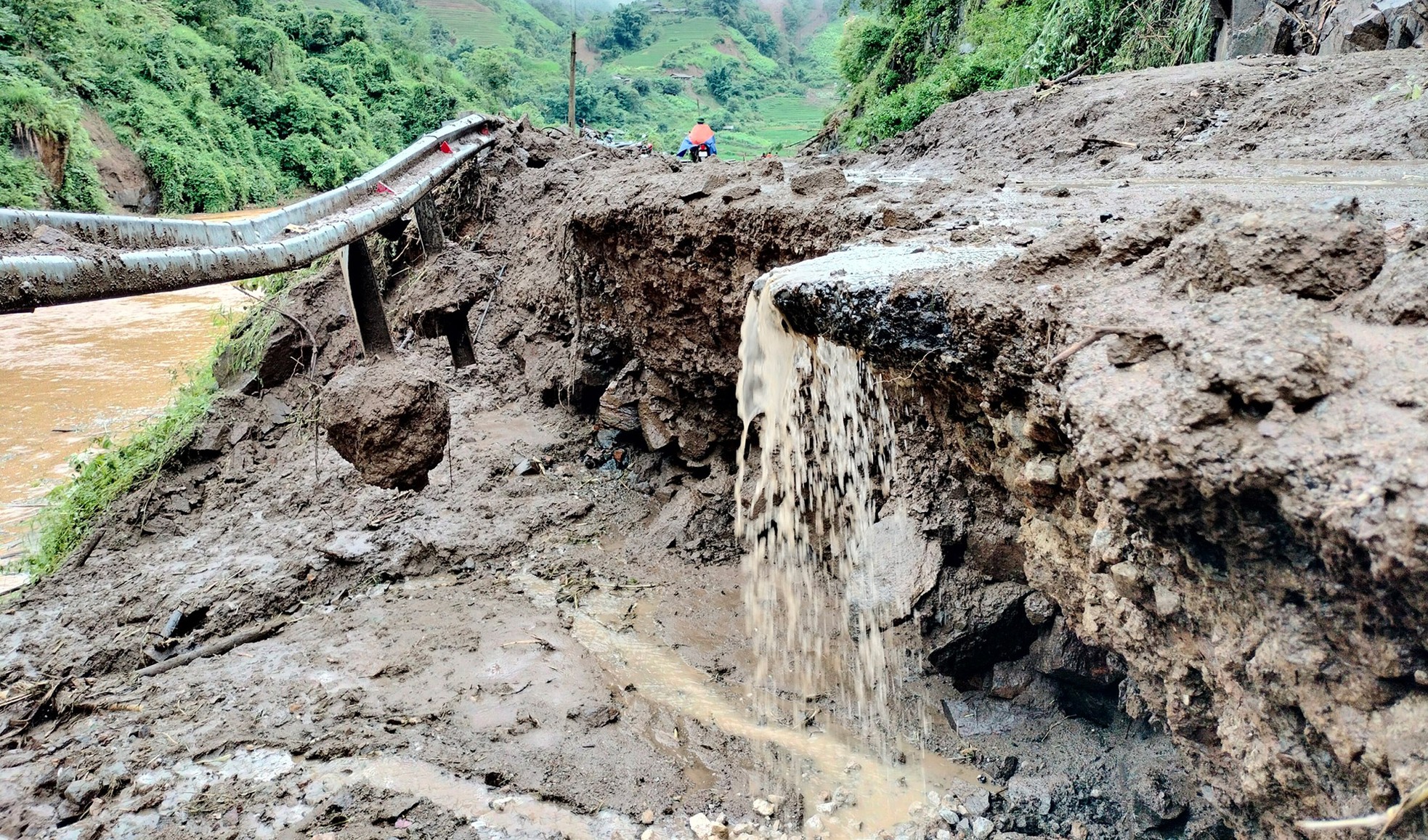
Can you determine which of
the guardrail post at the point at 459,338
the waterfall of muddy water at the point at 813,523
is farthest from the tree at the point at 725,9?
the waterfall of muddy water at the point at 813,523

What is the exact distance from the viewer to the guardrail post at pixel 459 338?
6053 mm

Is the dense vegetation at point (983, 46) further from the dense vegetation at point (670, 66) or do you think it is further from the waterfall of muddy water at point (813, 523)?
the dense vegetation at point (670, 66)

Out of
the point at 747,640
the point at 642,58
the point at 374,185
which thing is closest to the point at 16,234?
the point at 374,185

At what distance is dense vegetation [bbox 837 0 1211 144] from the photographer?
8.04m

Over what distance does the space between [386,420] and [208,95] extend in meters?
29.7

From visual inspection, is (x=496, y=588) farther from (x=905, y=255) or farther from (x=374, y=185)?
(x=905, y=255)

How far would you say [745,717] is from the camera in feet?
13.4

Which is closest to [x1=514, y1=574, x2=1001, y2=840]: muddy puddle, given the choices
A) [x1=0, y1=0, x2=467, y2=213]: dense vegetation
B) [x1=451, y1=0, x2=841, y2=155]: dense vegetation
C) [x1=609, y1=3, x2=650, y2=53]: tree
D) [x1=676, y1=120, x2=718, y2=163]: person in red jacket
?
[x1=676, y1=120, x2=718, y2=163]: person in red jacket

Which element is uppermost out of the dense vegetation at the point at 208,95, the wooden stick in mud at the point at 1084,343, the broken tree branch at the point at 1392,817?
the dense vegetation at the point at 208,95

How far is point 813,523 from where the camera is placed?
4.91m

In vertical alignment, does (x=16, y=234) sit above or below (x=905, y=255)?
above

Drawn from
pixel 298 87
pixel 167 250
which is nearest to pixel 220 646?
pixel 167 250

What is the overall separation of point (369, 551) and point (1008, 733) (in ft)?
12.8

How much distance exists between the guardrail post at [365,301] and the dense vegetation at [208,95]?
1913 cm
